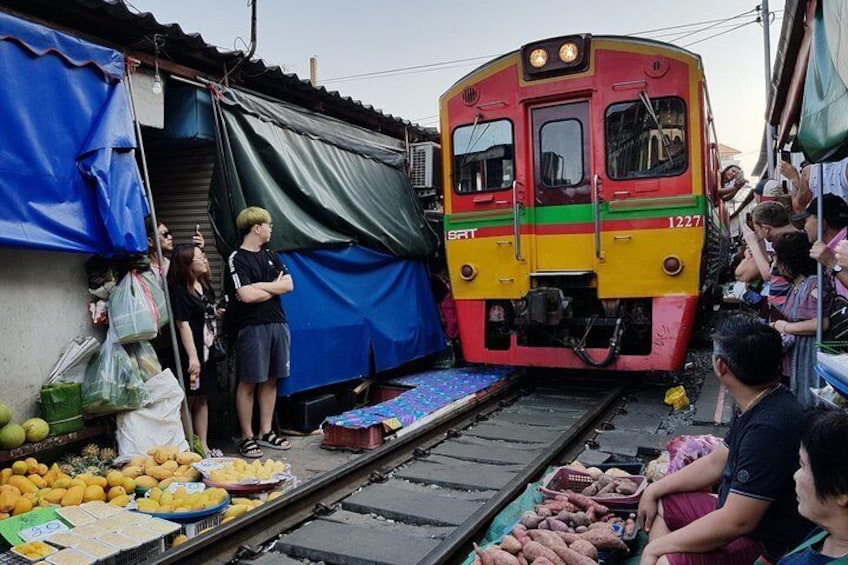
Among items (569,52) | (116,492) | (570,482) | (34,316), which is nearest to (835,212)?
(570,482)

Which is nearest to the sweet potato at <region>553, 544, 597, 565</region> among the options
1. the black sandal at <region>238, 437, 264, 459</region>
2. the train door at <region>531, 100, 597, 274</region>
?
the black sandal at <region>238, 437, 264, 459</region>

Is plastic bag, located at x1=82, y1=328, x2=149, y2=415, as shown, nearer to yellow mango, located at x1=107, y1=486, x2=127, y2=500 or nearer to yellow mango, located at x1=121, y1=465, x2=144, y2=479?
yellow mango, located at x1=121, y1=465, x2=144, y2=479

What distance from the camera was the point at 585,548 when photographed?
9.48 ft

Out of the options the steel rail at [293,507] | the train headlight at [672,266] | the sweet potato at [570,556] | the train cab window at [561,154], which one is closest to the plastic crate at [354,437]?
the steel rail at [293,507]

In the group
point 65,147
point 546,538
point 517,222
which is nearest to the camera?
point 546,538

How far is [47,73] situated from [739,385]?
14.7ft

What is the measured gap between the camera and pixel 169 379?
16.0ft

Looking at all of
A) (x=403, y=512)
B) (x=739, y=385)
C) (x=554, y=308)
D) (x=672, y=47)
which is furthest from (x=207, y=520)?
(x=672, y=47)

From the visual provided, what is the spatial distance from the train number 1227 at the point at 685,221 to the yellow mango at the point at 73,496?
5.46 metres

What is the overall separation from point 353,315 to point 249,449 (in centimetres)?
203

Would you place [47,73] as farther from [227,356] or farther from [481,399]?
[481,399]

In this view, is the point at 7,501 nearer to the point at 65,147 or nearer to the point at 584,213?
the point at 65,147

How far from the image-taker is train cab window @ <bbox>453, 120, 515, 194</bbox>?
7.46 metres

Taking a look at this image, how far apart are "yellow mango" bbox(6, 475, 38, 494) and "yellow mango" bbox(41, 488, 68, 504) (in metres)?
0.11
